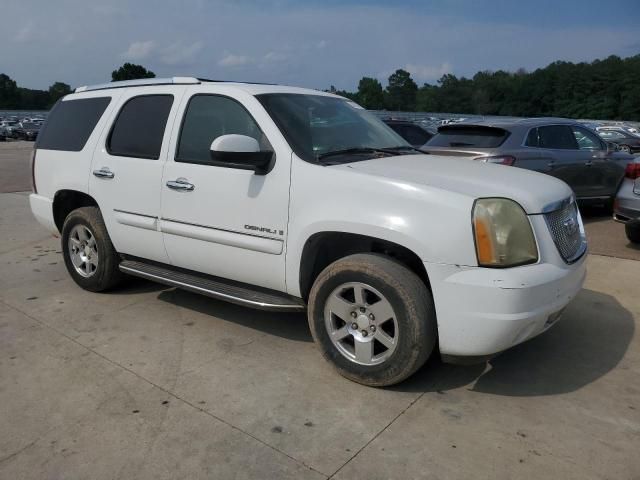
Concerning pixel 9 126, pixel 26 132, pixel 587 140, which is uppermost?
pixel 587 140

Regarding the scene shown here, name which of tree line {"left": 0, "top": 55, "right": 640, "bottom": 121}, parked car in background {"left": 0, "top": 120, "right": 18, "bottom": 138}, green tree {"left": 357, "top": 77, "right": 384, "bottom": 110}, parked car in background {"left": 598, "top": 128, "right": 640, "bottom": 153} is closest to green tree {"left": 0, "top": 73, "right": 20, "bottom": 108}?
tree line {"left": 0, "top": 55, "right": 640, "bottom": 121}

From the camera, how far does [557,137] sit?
8391mm

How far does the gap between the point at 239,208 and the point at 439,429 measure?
72.9 inches

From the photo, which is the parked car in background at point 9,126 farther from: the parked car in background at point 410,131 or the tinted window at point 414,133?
the tinted window at point 414,133

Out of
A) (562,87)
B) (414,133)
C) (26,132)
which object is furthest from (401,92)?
(414,133)

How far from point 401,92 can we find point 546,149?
1891 inches

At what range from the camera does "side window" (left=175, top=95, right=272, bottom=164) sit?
12.9 feet

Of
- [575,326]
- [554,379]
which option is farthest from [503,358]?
[575,326]

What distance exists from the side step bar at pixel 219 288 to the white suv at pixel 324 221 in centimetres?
1

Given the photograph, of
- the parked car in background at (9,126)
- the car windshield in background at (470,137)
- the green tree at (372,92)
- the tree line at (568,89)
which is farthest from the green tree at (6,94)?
the car windshield in background at (470,137)

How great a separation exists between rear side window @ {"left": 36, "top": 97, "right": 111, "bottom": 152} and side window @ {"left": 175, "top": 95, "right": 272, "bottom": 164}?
Answer: 3.85ft

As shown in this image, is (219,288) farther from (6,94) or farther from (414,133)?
(6,94)

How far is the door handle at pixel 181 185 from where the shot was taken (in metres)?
4.02

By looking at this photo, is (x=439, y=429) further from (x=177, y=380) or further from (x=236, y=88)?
(x=236, y=88)
